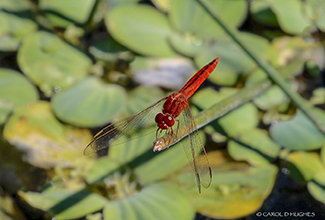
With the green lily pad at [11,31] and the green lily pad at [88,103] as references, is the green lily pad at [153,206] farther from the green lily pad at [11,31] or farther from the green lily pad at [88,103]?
the green lily pad at [11,31]

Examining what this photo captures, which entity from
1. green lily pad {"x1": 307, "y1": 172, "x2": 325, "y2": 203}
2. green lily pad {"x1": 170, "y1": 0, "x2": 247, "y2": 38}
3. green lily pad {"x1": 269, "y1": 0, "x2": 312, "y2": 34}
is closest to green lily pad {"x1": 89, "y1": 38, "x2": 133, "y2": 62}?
green lily pad {"x1": 170, "y1": 0, "x2": 247, "y2": 38}

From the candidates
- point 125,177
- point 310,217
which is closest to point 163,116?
point 125,177

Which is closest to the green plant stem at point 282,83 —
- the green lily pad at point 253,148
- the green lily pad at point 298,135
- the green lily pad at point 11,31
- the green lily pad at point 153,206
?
the green lily pad at point 298,135

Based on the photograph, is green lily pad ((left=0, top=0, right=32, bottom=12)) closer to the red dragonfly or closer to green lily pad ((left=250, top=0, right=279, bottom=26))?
the red dragonfly

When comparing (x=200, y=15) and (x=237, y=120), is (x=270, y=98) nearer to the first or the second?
(x=237, y=120)

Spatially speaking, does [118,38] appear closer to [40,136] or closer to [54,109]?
[54,109]

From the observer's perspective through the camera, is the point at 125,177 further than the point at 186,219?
Yes
